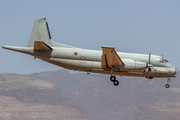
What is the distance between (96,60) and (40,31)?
35.8 ft

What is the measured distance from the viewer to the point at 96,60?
46344mm

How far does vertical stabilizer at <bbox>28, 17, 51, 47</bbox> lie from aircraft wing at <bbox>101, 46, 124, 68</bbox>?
10.7 meters

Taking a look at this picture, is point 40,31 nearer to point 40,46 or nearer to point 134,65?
point 40,46

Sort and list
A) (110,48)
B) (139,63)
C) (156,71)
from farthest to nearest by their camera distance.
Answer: (156,71) < (139,63) < (110,48)

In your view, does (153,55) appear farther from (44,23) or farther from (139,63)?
(44,23)

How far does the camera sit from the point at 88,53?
46.5 metres

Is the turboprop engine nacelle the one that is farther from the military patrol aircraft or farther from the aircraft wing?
the aircraft wing

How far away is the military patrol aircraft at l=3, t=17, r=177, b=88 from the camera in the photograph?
44844 mm

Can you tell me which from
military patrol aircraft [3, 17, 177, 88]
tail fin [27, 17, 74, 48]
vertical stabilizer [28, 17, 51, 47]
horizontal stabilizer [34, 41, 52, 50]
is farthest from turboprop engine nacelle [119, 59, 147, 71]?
vertical stabilizer [28, 17, 51, 47]

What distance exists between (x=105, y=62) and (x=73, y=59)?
5.26 m

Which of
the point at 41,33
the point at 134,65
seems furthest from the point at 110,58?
the point at 41,33

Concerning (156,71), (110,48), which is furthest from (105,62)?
(156,71)

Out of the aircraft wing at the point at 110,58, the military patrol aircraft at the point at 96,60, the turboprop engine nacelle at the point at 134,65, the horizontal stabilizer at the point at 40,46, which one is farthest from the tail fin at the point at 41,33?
the turboprop engine nacelle at the point at 134,65

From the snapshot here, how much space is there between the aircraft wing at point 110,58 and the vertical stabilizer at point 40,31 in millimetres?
10737
